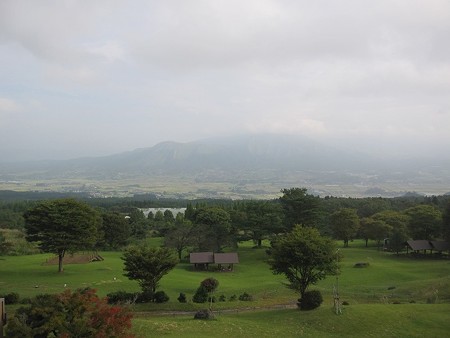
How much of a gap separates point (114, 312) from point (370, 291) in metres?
24.8

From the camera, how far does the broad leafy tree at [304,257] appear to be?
1011 inches

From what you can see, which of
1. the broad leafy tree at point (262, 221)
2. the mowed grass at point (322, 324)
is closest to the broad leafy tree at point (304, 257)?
the mowed grass at point (322, 324)

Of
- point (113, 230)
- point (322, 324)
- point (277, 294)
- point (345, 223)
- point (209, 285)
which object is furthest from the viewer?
point (113, 230)

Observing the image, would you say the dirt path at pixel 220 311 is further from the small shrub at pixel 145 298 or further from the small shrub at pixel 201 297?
the small shrub at pixel 201 297

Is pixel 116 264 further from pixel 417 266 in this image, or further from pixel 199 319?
pixel 417 266

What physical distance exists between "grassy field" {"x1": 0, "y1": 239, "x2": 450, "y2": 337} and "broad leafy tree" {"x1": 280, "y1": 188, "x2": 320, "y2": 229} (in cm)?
615

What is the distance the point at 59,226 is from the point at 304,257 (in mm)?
23570

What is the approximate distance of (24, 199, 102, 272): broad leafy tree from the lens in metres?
37.0

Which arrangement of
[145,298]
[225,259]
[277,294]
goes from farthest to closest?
[225,259] → [277,294] → [145,298]

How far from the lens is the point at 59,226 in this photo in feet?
123

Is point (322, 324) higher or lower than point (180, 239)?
lower

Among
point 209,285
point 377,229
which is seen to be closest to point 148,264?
point 209,285

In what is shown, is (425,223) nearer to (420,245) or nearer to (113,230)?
(420,245)

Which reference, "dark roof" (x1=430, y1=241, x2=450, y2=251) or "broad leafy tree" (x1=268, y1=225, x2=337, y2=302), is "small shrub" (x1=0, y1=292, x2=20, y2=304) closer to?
"broad leafy tree" (x1=268, y1=225, x2=337, y2=302)
